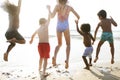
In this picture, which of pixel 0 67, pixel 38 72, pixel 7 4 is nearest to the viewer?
pixel 7 4

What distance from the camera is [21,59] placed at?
16.2m

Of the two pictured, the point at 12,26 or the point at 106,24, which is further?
the point at 106,24

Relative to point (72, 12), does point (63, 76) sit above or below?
below

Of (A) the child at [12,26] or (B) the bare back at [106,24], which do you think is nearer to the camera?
(A) the child at [12,26]

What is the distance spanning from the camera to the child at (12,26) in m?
10.4

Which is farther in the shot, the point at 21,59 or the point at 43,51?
the point at 21,59

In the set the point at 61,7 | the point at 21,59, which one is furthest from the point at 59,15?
the point at 21,59

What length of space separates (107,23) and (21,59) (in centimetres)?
567

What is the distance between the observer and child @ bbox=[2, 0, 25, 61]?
1037cm

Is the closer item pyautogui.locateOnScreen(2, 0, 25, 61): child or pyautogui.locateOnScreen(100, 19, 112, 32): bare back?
pyautogui.locateOnScreen(2, 0, 25, 61): child

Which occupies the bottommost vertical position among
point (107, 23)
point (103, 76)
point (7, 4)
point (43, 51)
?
point (103, 76)

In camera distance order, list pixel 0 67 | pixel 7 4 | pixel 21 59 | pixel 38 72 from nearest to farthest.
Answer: pixel 7 4
pixel 38 72
pixel 0 67
pixel 21 59

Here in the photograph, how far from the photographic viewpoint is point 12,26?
10.5 meters

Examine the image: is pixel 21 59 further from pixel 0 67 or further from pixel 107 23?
pixel 107 23
